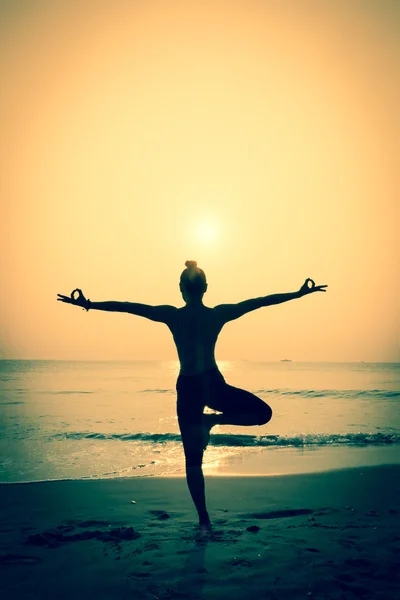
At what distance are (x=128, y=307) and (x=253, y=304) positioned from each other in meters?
1.31

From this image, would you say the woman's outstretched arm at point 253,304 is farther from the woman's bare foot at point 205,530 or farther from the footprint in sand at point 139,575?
the footprint in sand at point 139,575

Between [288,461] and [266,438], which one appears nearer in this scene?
[288,461]

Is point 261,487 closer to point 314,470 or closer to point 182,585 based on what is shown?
point 314,470

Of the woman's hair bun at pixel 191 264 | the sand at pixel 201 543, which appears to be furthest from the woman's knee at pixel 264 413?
the woman's hair bun at pixel 191 264

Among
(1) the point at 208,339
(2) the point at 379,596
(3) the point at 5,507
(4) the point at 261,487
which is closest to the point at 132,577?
(2) the point at 379,596

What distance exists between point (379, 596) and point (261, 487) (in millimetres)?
4639

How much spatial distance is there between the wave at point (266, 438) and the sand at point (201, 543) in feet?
20.7

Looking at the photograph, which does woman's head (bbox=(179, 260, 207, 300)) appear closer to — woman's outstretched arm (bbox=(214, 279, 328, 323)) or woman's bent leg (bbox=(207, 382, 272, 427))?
woman's outstretched arm (bbox=(214, 279, 328, 323))

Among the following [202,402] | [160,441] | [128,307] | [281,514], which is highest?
[128,307]

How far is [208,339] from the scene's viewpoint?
5.24 m

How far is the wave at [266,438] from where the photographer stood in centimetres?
1456

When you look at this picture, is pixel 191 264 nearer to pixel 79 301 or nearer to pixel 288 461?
pixel 79 301

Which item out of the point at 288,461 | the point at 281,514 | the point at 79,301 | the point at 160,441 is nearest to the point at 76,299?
the point at 79,301

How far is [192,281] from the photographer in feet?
17.5
